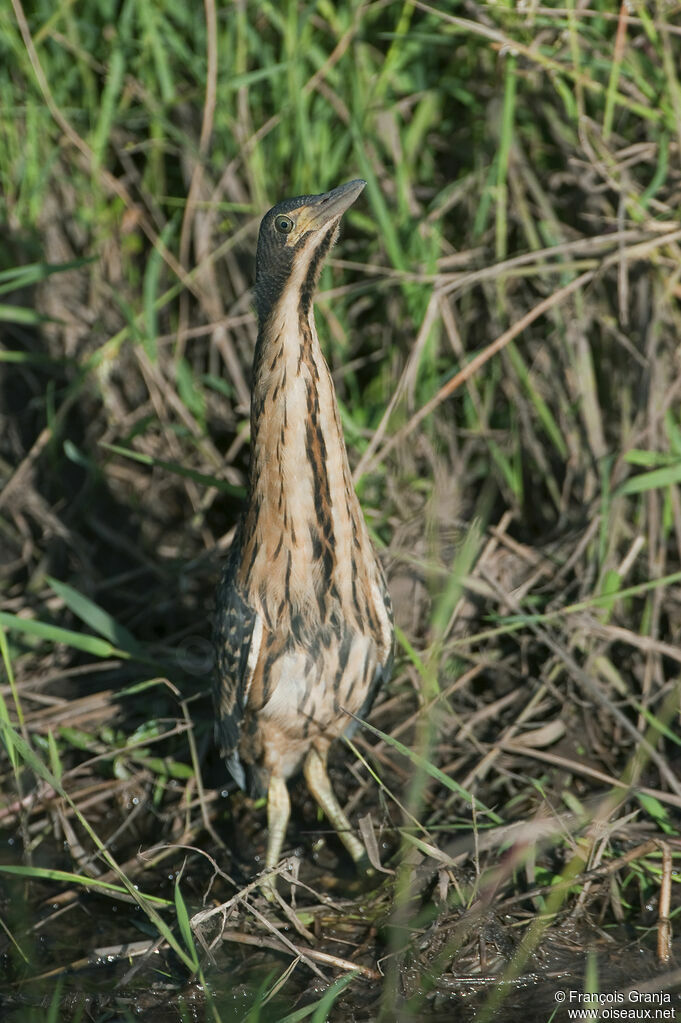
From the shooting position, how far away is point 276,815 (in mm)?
3631

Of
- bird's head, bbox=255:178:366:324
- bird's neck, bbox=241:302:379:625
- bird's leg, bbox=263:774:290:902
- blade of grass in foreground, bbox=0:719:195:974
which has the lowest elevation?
bird's leg, bbox=263:774:290:902

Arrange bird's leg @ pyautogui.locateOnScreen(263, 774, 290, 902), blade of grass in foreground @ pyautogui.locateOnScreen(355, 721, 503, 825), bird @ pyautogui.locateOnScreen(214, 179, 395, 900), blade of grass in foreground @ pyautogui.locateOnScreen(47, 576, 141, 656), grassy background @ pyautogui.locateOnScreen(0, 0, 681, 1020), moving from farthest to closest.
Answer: blade of grass in foreground @ pyautogui.locateOnScreen(47, 576, 141, 656) < bird's leg @ pyautogui.locateOnScreen(263, 774, 290, 902) < grassy background @ pyautogui.locateOnScreen(0, 0, 681, 1020) < bird @ pyautogui.locateOnScreen(214, 179, 395, 900) < blade of grass in foreground @ pyautogui.locateOnScreen(355, 721, 503, 825)

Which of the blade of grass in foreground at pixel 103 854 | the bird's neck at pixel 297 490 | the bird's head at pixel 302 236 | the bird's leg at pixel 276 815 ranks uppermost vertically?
the bird's head at pixel 302 236

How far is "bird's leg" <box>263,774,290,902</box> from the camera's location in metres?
3.58

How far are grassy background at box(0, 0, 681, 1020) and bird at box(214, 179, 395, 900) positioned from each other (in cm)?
25

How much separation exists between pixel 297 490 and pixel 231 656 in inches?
21.9

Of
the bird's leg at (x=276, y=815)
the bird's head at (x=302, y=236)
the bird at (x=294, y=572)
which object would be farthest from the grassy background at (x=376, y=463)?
the bird's head at (x=302, y=236)

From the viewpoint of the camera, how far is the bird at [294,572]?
9.95ft

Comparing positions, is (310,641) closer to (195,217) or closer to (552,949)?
(552,949)

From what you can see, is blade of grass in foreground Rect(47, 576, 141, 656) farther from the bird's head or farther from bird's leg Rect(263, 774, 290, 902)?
the bird's head

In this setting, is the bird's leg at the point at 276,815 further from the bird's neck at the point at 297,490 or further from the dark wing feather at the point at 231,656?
the bird's neck at the point at 297,490

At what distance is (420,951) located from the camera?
10.0ft

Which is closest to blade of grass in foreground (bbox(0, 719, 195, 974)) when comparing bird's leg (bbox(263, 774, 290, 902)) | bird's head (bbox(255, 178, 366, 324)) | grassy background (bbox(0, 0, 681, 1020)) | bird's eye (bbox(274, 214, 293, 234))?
grassy background (bbox(0, 0, 681, 1020))

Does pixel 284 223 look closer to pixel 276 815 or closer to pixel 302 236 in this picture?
pixel 302 236
